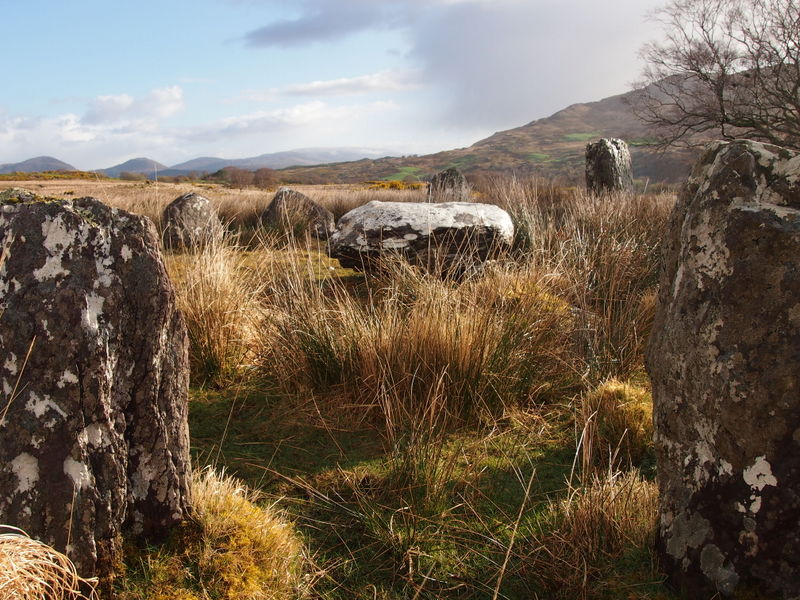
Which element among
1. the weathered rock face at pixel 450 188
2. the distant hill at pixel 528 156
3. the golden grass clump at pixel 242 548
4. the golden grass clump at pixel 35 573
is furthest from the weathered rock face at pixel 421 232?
the distant hill at pixel 528 156

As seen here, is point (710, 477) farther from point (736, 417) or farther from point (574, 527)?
point (574, 527)

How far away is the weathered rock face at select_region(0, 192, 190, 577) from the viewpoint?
6.00ft

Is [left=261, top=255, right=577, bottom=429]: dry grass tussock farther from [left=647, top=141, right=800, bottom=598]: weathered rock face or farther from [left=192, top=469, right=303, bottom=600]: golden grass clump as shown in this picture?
[left=647, top=141, right=800, bottom=598]: weathered rock face

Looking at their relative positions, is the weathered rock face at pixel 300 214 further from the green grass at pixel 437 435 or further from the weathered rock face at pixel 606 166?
the weathered rock face at pixel 606 166

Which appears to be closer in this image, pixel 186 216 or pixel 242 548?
pixel 242 548

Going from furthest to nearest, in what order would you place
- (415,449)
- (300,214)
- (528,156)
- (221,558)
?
(528,156), (300,214), (415,449), (221,558)

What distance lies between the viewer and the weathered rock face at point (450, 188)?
13.4 metres

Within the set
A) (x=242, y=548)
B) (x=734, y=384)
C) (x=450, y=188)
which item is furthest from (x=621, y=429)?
(x=450, y=188)

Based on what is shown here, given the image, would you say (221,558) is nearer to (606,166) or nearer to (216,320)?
(216,320)

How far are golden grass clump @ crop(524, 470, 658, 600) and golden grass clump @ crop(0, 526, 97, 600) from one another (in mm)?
1512

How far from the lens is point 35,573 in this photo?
5.73ft

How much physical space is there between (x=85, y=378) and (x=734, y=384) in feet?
6.44

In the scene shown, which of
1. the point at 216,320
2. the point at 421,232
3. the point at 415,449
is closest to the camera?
the point at 415,449

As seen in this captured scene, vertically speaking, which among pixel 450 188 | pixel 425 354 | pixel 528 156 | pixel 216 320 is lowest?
pixel 425 354
